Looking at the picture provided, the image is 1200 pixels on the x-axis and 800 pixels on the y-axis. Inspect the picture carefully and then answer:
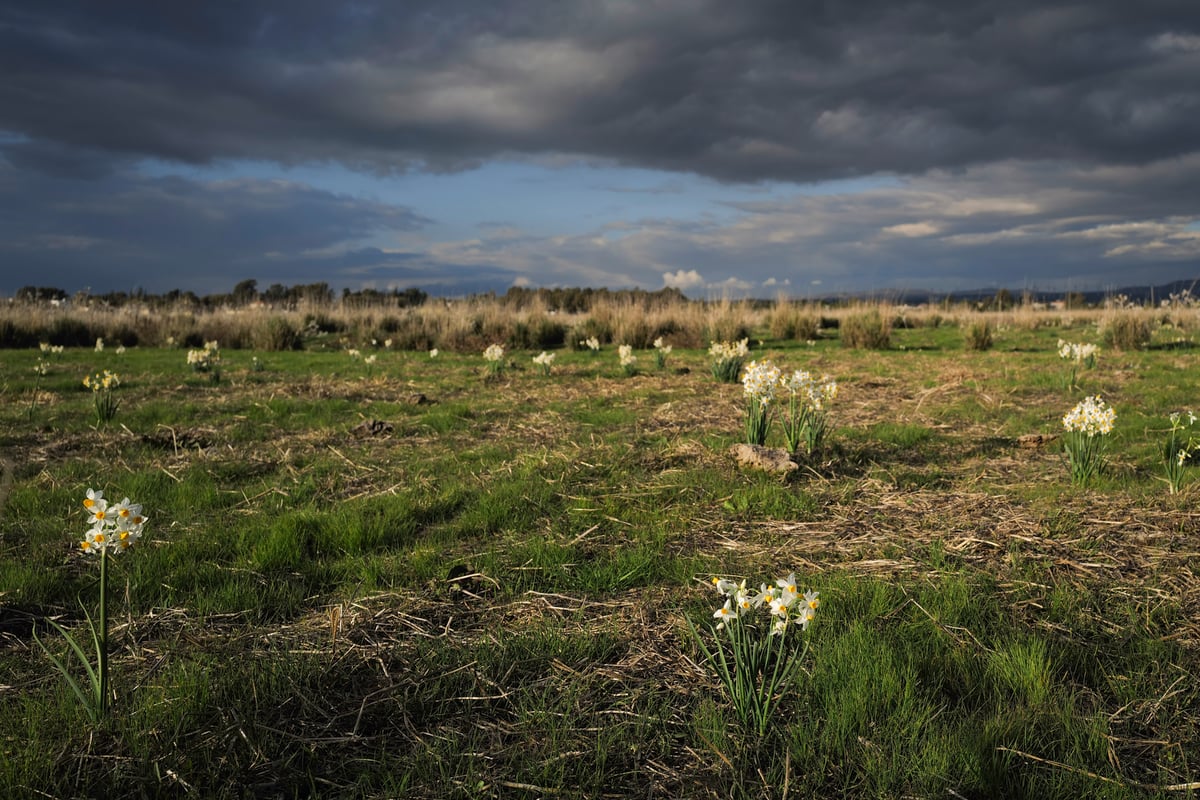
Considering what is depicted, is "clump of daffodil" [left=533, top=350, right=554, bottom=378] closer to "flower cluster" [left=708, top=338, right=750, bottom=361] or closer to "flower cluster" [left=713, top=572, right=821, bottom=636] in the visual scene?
"flower cluster" [left=708, top=338, right=750, bottom=361]

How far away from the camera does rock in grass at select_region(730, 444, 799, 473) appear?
5637mm

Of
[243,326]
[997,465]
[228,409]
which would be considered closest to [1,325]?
[243,326]

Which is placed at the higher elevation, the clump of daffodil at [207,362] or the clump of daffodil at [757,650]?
the clump of daffodil at [207,362]

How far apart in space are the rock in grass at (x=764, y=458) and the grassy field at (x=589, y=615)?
0.11 meters

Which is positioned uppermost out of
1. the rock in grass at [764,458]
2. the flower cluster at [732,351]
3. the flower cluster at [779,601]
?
the flower cluster at [732,351]

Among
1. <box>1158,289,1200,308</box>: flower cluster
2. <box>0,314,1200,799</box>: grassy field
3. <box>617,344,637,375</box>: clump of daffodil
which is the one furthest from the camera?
<box>1158,289,1200,308</box>: flower cluster

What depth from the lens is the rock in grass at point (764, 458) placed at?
564 centimetres

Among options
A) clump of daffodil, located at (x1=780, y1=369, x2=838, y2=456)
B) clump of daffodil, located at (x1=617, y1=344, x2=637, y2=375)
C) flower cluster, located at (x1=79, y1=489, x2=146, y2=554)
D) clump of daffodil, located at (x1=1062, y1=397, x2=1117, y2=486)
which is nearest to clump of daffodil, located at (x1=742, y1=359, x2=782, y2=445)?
clump of daffodil, located at (x1=780, y1=369, x2=838, y2=456)

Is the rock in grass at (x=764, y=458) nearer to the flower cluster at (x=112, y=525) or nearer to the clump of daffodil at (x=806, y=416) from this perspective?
the clump of daffodil at (x=806, y=416)

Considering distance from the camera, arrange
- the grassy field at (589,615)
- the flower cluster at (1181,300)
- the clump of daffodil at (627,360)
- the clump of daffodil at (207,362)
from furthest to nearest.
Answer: the flower cluster at (1181,300), the clump of daffodil at (627,360), the clump of daffodil at (207,362), the grassy field at (589,615)

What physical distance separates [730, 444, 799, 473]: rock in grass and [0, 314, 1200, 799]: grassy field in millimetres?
114

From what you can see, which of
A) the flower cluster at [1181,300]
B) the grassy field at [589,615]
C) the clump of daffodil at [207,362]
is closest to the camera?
the grassy field at [589,615]

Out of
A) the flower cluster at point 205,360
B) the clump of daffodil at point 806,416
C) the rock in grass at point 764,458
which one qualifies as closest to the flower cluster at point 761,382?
the clump of daffodil at point 806,416

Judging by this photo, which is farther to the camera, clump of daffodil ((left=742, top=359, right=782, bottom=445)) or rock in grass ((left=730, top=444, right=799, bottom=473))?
clump of daffodil ((left=742, top=359, right=782, bottom=445))
